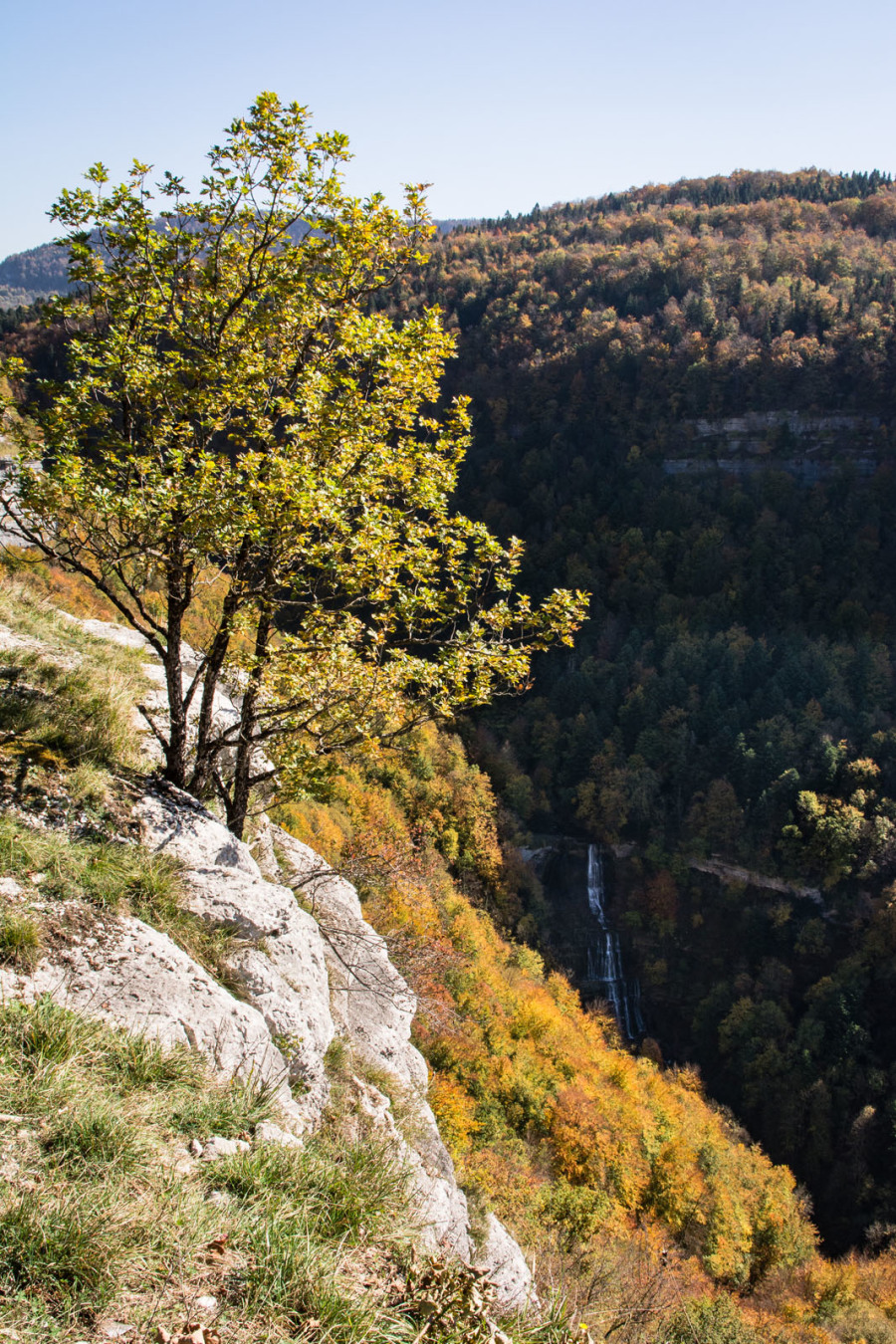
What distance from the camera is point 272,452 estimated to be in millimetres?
6676

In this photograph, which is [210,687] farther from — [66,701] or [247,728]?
[66,701]

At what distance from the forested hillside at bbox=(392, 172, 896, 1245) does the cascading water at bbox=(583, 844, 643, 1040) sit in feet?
4.78

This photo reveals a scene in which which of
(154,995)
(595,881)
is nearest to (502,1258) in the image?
(154,995)

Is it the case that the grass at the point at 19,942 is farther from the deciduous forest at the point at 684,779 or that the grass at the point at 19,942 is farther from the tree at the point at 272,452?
the deciduous forest at the point at 684,779

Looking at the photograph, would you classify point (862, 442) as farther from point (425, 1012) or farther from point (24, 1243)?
point (24, 1243)

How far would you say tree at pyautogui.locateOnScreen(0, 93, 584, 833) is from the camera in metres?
6.47

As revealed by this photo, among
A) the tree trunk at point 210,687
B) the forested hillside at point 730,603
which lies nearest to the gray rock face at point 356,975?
the tree trunk at point 210,687

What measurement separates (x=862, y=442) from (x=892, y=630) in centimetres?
2470

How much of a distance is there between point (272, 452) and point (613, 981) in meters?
55.6

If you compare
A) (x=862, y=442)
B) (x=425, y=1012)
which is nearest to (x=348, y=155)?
(x=425, y=1012)

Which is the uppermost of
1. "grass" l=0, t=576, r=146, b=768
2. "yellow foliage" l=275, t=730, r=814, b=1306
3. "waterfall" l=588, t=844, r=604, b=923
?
"grass" l=0, t=576, r=146, b=768

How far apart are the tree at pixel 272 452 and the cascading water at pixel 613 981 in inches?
2044

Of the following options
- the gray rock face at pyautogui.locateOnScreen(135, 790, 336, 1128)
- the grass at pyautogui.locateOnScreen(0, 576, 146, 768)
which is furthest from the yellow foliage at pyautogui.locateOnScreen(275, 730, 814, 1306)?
the grass at pyautogui.locateOnScreen(0, 576, 146, 768)

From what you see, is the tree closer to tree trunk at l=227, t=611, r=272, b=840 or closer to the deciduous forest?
tree trunk at l=227, t=611, r=272, b=840
